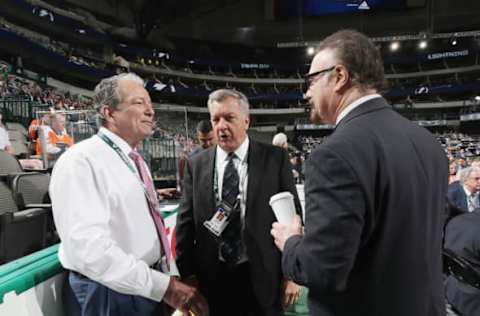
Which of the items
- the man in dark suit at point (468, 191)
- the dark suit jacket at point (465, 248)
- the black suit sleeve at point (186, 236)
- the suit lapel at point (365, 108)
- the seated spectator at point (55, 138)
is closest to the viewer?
the suit lapel at point (365, 108)

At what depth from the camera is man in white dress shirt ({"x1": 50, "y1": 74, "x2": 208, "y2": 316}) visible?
41.2 inches

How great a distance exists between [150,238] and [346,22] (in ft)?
79.4

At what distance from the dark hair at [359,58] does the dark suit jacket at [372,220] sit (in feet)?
0.22

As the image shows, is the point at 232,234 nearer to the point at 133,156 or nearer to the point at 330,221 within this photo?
the point at 133,156

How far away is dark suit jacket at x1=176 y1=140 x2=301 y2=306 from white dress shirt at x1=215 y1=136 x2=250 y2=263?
25mm

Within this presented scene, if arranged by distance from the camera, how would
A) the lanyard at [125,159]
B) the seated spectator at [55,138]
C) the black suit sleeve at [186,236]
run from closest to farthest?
1. the lanyard at [125,159]
2. the black suit sleeve at [186,236]
3. the seated spectator at [55,138]

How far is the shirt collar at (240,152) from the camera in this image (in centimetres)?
172

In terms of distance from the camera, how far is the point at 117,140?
51.4 inches

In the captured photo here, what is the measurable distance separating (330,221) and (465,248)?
2.00 meters

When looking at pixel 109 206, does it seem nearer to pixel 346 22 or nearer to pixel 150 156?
pixel 150 156

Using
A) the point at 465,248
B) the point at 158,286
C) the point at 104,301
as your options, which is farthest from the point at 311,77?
the point at 465,248

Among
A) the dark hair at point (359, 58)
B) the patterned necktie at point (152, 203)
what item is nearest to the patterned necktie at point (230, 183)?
the patterned necktie at point (152, 203)

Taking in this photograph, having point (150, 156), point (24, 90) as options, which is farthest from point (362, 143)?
point (24, 90)

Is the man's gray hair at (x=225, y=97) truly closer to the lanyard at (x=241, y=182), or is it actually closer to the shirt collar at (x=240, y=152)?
the shirt collar at (x=240, y=152)
